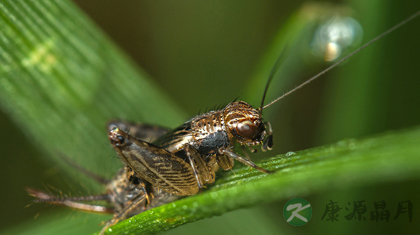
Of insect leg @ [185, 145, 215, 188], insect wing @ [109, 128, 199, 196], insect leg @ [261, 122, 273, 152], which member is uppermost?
insect leg @ [261, 122, 273, 152]

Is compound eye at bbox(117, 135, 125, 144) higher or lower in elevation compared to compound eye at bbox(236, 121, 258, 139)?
lower

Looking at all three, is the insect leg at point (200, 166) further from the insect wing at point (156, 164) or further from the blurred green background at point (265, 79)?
the blurred green background at point (265, 79)

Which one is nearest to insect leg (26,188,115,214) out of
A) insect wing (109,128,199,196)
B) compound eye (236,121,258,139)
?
insect wing (109,128,199,196)

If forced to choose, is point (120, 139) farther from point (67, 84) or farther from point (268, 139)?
point (268, 139)

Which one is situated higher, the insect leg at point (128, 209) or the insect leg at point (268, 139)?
the insect leg at point (268, 139)

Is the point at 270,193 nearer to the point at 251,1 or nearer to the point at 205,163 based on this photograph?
the point at 205,163

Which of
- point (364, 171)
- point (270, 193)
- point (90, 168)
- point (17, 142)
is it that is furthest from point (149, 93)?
point (364, 171)

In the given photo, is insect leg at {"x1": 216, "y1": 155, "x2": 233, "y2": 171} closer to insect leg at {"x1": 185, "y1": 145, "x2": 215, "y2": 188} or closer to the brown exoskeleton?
the brown exoskeleton

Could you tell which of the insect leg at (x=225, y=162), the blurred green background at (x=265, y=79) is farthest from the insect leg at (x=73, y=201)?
the insect leg at (x=225, y=162)
